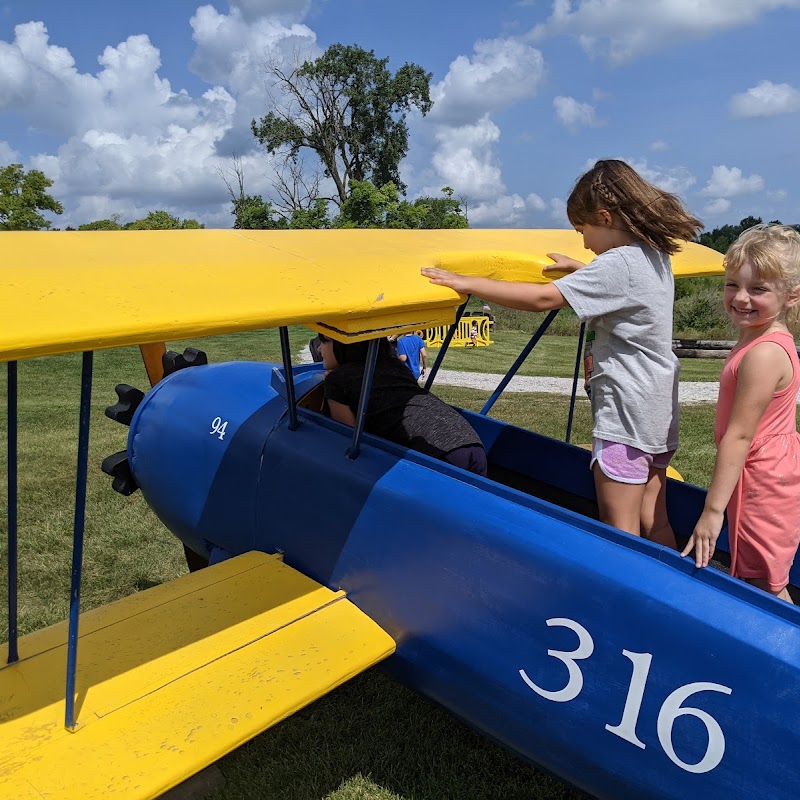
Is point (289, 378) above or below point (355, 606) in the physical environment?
above

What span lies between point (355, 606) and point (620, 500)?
1065 millimetres

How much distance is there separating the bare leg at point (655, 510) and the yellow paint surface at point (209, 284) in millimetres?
814

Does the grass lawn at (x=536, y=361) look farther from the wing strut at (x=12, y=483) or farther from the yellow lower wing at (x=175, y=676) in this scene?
the wing strut at (x=12, y=483)

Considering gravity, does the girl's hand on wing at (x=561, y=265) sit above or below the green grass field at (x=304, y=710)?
above

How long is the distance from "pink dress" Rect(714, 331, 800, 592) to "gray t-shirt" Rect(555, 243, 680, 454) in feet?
0.61

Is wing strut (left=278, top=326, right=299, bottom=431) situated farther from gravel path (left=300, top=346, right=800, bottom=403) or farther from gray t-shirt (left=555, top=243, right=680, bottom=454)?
gravel path (left=300, top=346, right=800, bottom=403)

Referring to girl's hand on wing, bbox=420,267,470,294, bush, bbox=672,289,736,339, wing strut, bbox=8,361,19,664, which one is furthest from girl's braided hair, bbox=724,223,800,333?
bush, bbox=672,289,736,339

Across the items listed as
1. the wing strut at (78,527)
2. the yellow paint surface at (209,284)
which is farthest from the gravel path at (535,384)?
the wing strut at (78,527)

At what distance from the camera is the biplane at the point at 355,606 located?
1.81 m

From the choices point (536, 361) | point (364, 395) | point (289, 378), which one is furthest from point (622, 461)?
point (536, 361)

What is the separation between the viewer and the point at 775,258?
2.08m

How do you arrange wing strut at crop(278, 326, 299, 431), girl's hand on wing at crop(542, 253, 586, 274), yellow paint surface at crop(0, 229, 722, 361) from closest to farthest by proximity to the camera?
yellow paint surface at crop(0, 229, 722, 361) < girl's hand on wing at crop(542, 253, 586, 274) < wing strut at crop(278, 326, 299, 431)

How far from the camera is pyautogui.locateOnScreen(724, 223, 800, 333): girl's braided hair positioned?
2080mm

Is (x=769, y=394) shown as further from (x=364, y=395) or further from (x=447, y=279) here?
(x=364, y=395)
